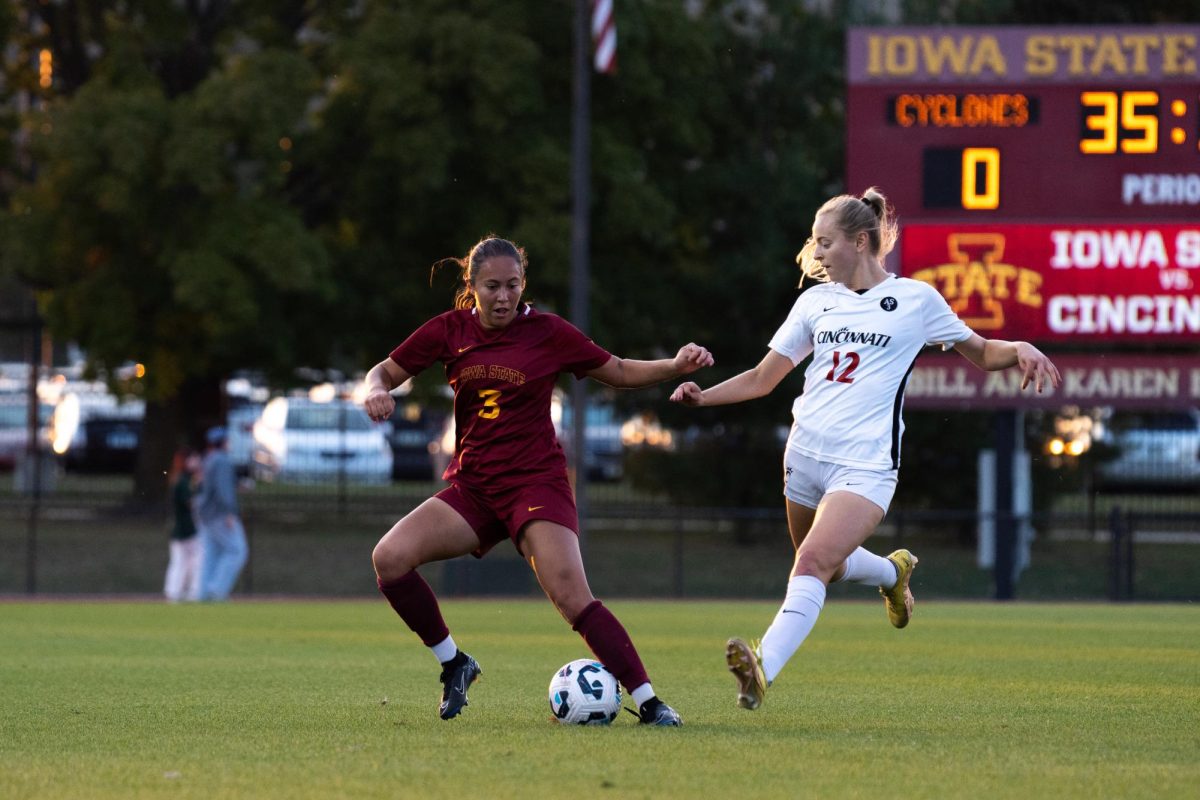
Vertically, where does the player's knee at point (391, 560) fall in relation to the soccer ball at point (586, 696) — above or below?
above

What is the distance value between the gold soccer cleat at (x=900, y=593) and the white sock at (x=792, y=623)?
121cm

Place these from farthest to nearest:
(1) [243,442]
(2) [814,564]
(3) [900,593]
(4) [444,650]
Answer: (1) [243,442]
(3) [900,593]
(4) [444,650]
(2) [814,564]

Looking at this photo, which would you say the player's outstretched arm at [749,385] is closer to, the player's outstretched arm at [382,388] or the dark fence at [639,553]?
the player's outstretched arm at [382,388]

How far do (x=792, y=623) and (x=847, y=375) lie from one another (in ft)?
3.47

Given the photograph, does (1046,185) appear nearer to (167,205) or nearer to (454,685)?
(167,205)

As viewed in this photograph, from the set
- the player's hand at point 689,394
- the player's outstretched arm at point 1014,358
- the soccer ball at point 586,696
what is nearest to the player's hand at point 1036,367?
the player's outstretched arm at point 1014,358

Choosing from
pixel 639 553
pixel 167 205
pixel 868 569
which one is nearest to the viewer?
pixel 868 569

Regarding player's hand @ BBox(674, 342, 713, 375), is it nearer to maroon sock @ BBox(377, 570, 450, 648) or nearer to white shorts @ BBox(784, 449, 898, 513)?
white shorts @ BBox(784, 449, 898, 513)

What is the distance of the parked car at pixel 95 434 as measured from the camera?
40044mm

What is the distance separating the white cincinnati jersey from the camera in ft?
25.6

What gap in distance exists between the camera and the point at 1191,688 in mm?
9961

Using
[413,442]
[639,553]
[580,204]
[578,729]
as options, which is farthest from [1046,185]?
[413,442]

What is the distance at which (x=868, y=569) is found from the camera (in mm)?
8391

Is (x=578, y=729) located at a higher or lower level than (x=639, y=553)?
higher
